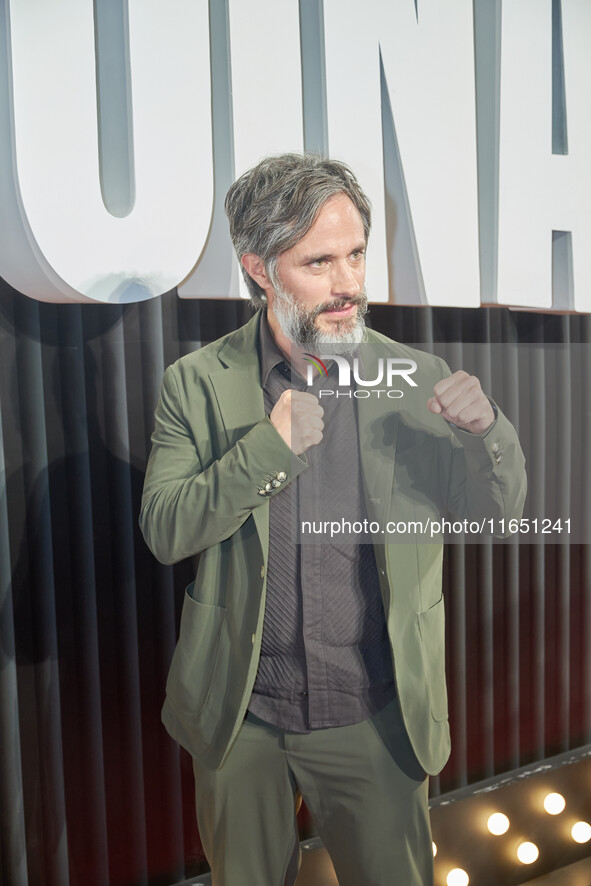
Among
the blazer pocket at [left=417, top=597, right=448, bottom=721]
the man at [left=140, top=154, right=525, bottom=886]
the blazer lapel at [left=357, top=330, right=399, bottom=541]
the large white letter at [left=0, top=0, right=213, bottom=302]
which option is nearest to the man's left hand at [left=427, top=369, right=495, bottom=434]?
the man at [left=140, top=154, right=525, bottom=886]

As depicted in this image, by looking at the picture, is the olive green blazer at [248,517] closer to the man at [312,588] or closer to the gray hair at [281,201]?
the man at [312,588]

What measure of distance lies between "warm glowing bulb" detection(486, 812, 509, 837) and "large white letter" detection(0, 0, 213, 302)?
1.67 m

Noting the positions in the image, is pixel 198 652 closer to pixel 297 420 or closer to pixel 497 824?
pixel 297 420

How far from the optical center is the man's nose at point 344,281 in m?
1.27

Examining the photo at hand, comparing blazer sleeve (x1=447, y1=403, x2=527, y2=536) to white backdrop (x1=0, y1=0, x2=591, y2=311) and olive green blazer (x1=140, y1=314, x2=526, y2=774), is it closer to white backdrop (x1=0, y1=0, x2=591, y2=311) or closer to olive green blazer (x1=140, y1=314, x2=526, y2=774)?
olive green blazer (x1=140, y1=314, x2=526, y2=774)

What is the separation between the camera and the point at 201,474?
45.5 inches

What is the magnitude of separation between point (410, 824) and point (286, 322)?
977 mm

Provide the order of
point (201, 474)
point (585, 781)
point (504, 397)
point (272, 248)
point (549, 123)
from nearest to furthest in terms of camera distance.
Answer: point (201, 474)
point (272, 248)
point (549, 123)
point (504, 397)
point (585, 781)

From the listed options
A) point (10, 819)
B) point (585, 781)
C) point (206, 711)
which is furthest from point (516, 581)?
point (10, 819)

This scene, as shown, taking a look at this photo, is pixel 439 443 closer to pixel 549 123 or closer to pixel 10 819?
pixel 549 123

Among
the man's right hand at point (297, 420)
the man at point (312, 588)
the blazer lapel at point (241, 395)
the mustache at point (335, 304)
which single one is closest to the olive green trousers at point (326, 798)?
the man at point (312, 588)

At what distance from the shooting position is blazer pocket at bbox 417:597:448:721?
4.10 ft

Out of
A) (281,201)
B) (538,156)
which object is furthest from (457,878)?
(538,156)

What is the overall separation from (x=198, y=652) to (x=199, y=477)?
352mm
